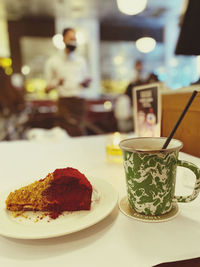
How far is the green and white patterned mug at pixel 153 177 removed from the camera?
444 millimetres

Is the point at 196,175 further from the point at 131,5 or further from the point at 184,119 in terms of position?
the point at 131,5

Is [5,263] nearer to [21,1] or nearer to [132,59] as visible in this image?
[21,1]

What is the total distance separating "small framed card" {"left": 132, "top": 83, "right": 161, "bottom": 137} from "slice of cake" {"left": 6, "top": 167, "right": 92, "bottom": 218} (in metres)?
0.49

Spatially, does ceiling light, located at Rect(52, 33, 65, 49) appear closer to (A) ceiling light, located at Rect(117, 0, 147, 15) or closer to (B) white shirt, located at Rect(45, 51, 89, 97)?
(B) white shirt, located at Rect(45, 51, 89, 97)

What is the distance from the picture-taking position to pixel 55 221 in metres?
0.46

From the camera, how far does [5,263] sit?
1.24ft

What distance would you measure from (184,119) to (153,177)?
46 centimetres

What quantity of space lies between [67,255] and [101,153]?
25.7 inches

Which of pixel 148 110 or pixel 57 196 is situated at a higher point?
pixel 148 110

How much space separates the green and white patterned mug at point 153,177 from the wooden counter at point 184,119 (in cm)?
35

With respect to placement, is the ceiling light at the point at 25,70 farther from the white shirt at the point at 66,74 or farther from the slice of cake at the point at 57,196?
the slice of cake at the point at 57,196

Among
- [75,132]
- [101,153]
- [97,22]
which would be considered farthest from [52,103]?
[101,153]

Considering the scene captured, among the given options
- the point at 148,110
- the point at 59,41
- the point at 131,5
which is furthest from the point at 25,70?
the point at 148,110

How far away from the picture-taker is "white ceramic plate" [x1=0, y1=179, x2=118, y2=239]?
0.40 m
